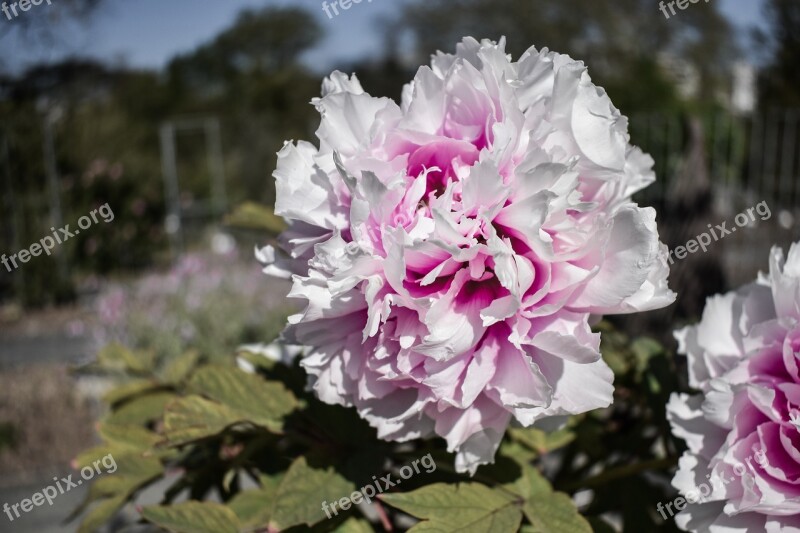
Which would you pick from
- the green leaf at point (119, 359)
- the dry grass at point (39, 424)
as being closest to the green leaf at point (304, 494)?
the green leaf at point (119, 359)

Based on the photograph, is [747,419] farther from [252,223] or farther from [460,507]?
[252,223]

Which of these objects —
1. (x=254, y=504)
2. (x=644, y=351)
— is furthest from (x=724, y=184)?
(x=254, y=504)

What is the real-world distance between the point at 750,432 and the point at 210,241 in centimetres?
767

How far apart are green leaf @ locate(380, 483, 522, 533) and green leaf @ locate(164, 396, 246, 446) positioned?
154mm

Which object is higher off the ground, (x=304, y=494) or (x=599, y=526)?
(x=304, y=494)

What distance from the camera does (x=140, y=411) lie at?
777 mm

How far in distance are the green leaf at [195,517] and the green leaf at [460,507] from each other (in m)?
0.14

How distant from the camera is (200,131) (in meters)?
11.5

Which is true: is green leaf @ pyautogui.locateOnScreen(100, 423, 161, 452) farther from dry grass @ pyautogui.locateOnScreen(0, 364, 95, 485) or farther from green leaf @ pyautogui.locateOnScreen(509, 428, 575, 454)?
dry grass @ pyautogui.locateOnScreen(0, 364, 95, 485)

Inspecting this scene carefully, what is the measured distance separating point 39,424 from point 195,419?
351 centimetres

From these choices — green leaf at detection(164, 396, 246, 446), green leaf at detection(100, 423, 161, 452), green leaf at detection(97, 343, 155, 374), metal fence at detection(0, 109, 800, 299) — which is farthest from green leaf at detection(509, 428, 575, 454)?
metal fence at detection(0, 109, 800, 299)

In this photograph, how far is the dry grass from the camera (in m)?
3.15

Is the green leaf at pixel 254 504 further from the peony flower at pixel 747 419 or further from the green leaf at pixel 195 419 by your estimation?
the peony flower at pixel 747 419

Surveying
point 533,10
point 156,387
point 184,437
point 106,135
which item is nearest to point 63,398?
point 156,387
